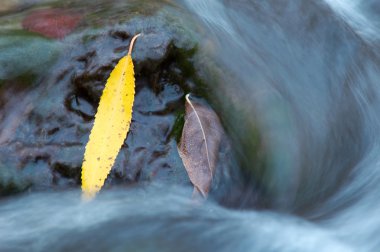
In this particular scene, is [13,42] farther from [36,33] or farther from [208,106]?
[208,106]

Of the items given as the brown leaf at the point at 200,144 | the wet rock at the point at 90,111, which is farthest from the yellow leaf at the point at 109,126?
the brown leaf at the point at 200,144

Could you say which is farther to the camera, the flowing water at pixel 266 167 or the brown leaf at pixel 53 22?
the brown leaf at pixel 53 22

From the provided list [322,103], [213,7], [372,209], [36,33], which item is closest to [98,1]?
[36,33]

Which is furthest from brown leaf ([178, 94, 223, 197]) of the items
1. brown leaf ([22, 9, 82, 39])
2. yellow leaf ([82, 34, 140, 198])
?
brown leaf ([22, 9, 82, 39])

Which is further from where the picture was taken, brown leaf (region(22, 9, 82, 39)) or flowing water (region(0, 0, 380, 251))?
brown leaf (region(22, 9, 82, 39))

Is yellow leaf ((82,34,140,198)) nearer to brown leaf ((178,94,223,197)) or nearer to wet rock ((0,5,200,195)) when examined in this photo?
wet rock ((0,5,200,195))

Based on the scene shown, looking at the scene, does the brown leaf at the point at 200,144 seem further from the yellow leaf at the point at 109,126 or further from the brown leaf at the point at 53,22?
the brown leaf at the point at 53,22
